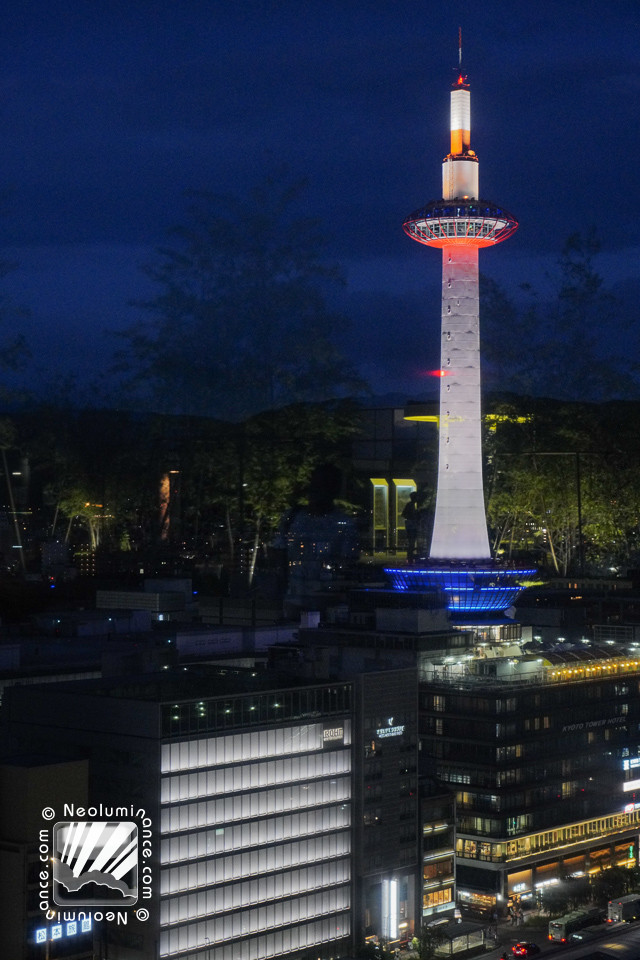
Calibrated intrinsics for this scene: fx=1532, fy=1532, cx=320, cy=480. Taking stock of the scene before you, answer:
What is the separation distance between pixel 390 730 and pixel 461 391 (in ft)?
88.1

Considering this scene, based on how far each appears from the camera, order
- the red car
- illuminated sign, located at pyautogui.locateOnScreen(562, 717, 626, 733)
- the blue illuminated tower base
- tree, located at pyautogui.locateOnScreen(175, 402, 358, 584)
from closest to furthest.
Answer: the red car
illuminated sign, located at pyautogui.locateOnScreen(562, 717, 626, 733)
the blue illuminated tower base
tree, located at pyautogui.locateOnScreen(175, 402, 358, 584)

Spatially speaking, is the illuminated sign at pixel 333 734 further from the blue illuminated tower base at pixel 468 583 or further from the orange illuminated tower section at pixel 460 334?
the orange illuminated tower section at pixel 460 334

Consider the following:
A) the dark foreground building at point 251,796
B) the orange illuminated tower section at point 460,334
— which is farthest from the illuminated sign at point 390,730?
the orange illuminated tower section at point 460,334

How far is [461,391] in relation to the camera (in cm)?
8081

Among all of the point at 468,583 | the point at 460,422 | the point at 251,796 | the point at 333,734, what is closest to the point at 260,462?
the point at 460,422

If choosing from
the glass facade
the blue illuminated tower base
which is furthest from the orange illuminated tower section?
the glass facade

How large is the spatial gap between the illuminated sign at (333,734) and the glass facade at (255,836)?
0.16 ft

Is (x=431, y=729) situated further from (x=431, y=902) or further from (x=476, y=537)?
(x=476, y=537)

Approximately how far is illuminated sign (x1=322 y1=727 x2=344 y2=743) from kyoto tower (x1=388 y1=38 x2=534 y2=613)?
74.9 feet

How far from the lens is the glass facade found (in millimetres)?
49531

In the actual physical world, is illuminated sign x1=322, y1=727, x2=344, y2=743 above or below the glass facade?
above

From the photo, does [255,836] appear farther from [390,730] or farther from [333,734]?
[390,730]

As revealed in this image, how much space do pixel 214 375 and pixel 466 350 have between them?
71.0 feet

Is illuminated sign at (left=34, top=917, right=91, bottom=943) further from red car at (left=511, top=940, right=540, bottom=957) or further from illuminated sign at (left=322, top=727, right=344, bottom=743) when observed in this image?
red car at (left=511, top=940, right=540, bottom=957)
